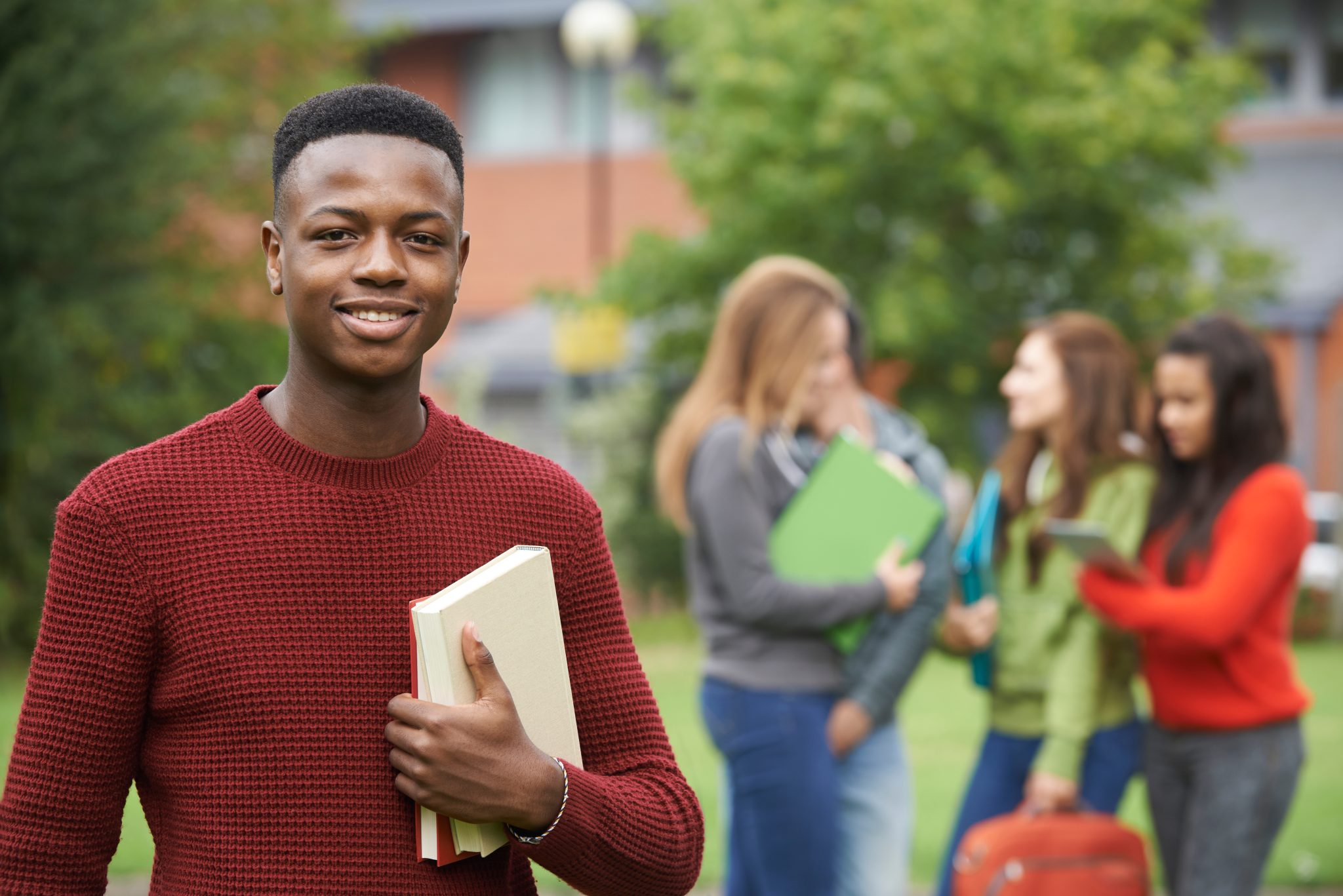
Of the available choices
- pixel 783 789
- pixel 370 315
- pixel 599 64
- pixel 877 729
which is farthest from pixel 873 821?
pixel 599 64

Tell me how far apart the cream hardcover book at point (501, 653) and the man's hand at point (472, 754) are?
0.02 m

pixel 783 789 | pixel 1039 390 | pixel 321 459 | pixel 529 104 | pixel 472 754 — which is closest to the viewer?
pixel 472 754

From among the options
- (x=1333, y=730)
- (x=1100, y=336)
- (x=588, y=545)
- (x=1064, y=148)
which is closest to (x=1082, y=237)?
(x=1064, y=148)

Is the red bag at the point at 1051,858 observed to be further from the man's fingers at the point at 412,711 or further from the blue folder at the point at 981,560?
Result: the man's fingers at the point at 412,711

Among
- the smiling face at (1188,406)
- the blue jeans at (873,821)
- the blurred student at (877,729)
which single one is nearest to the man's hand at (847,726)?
the blurred student at (877,729)

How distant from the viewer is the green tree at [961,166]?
1312cm

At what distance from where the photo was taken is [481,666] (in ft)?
5.25

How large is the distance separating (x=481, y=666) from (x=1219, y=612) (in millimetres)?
2845

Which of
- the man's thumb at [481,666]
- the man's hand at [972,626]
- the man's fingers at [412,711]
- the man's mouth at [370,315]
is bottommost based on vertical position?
the man's hand at [972,626]

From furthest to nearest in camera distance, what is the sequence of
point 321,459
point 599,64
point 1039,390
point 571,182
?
point 571,182, point 599,64, point 1039,390, point 321,459

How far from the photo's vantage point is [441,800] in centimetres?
159

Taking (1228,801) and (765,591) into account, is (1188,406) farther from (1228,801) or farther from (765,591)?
(765,591)

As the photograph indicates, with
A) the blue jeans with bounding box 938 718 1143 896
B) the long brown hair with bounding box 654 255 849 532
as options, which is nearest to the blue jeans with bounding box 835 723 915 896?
the blue jeans with bounding box 938 718 1143 896

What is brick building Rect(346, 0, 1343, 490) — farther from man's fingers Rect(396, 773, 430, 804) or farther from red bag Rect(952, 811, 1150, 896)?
man's fingers Rect(396, 773, 430, 804)
